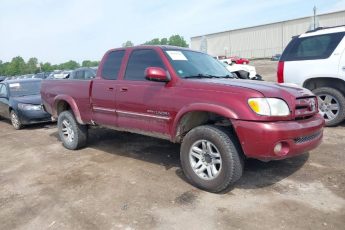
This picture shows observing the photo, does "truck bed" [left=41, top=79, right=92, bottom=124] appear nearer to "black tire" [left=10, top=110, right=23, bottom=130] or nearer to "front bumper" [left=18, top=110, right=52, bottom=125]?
"front bumper" [left=18, top=110, right=52, bottom=125]

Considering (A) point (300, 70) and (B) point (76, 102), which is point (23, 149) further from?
(A) point (300, 70)

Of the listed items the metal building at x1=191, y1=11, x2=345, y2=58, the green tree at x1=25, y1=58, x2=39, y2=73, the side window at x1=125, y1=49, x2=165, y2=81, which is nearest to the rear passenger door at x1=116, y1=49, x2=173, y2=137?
the side window at x1=125, y1=49, x2=165, y2=81

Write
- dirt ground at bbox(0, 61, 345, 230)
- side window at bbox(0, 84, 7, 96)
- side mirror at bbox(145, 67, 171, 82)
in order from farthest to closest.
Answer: side window at bbox(0, 84, 7, 96), side mirror at bbox(145, 67, 171, 82), dirt ground at bbox(0, 61, 345, 230)

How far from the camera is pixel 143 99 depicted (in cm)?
491

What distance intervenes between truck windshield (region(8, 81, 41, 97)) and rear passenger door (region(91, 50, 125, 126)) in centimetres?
531

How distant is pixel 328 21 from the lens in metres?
57.7

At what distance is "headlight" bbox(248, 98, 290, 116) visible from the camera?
3.79 m

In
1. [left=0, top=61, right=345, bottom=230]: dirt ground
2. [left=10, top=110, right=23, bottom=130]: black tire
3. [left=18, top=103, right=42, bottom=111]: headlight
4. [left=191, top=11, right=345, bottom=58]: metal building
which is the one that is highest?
[left=191, top=11, right=345, bottom=58]: metal building

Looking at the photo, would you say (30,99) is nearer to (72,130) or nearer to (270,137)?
(72,130)

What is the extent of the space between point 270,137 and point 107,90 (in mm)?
2829

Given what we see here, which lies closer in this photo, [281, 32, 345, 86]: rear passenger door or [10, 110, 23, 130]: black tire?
[281, 32, 345, 86]: rear passenger door

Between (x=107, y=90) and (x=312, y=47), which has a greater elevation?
(x=312, y=47)

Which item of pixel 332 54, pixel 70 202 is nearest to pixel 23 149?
pixel 70 202

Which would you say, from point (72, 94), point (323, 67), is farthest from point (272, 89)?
point (72, 94)
